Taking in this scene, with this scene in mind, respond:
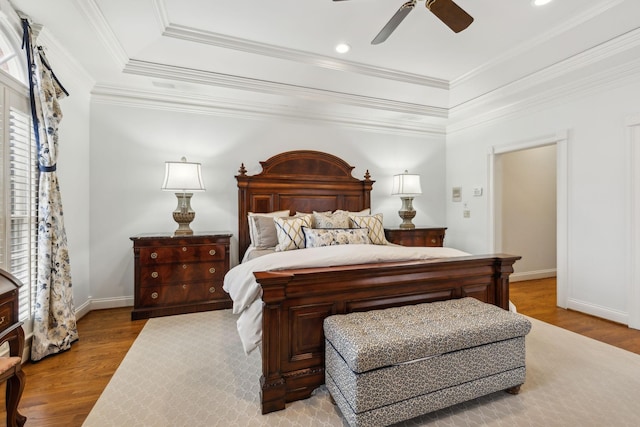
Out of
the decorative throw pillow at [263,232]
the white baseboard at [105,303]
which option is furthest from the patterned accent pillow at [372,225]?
the white baseboard at [105,303]

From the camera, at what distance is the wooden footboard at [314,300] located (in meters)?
1.68

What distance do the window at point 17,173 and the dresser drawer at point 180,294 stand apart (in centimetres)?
93

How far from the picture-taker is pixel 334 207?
4.33 meters

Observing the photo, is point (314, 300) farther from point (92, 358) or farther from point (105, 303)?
point (105, 303)

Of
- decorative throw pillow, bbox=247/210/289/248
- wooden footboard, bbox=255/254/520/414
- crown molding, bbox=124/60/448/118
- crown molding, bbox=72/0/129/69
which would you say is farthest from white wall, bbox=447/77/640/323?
crown molding, bbox=72/0/129/69

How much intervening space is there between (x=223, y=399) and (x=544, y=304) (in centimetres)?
375

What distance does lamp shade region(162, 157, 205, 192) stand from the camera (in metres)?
3.30

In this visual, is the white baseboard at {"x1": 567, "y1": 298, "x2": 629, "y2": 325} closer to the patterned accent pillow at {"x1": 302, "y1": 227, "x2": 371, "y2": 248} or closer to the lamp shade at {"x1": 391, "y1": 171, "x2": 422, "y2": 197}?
the lamp shade at {"x1": 391, "y1": 171, "x2": 422, "y2": 197}

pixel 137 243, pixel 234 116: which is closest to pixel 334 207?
pixel 234 116

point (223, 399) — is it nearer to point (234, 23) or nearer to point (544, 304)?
point (234, 23)

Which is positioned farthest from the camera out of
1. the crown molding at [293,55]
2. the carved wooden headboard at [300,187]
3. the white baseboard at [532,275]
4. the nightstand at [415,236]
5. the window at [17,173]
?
the white baseboard at [532,275]

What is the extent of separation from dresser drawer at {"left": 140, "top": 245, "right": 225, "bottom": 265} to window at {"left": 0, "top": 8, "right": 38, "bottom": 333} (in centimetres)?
88

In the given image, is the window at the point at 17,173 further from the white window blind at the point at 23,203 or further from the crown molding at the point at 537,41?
the crown molding at the point at 537,41

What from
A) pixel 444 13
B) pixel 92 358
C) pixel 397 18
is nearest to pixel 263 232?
pixel 92 358
